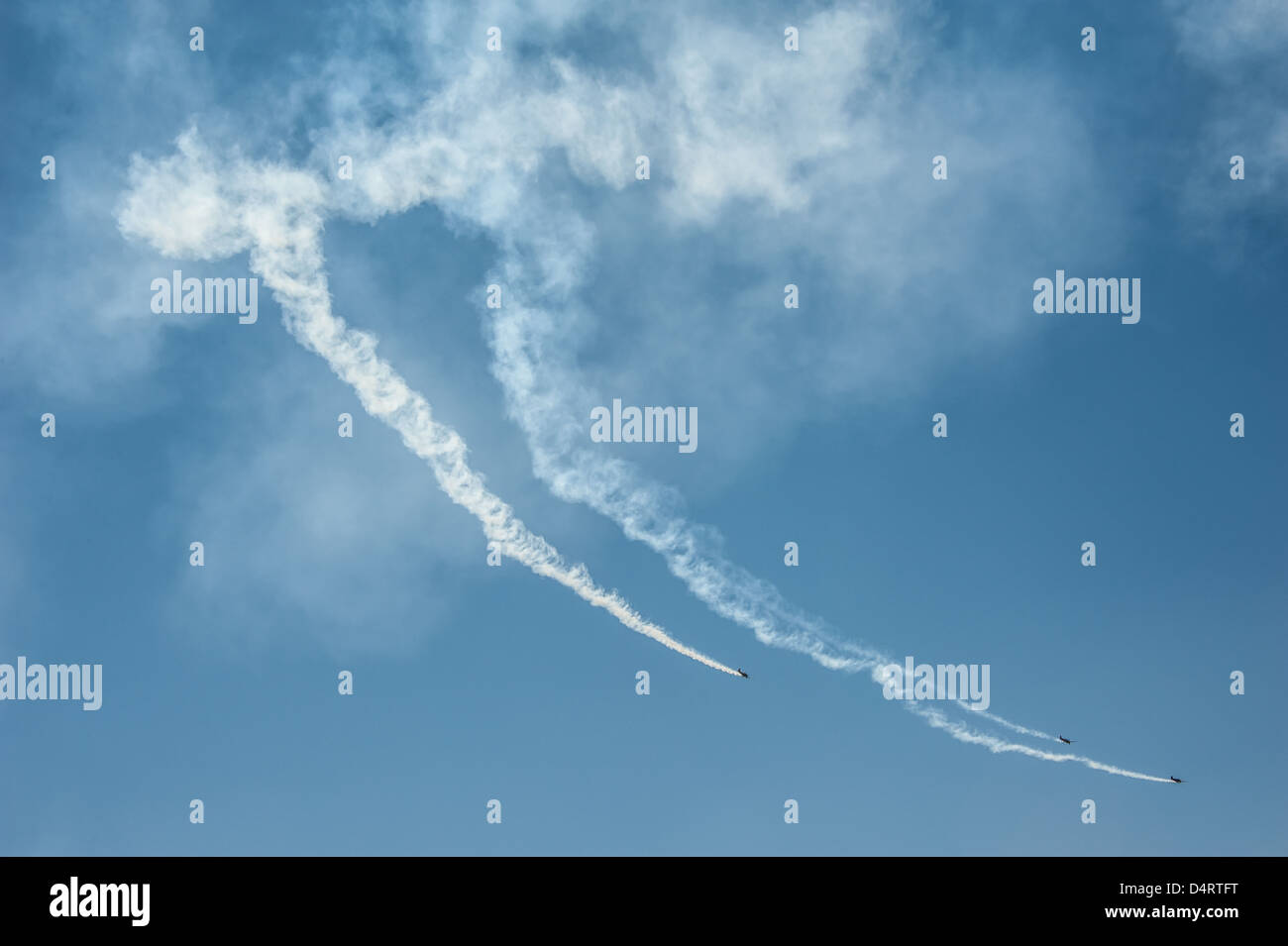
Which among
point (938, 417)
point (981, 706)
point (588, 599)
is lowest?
point (981, 706)

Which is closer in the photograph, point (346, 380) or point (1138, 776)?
point (346, 380)

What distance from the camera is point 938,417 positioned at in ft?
227

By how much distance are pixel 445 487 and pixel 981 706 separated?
43.0 m
